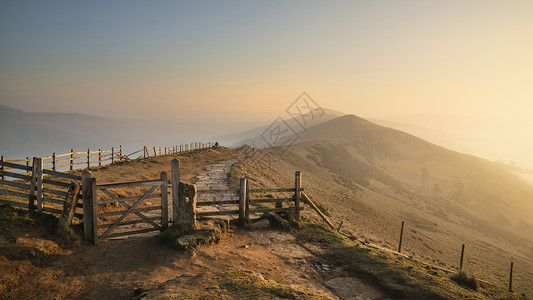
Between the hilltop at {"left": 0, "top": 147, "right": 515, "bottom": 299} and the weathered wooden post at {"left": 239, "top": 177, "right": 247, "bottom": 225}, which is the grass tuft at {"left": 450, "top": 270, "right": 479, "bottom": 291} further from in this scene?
the weathered wooden post at {"left": 239, "top": 177, "right": 247, "bottom": 225}

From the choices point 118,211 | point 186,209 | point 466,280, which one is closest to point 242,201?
point 186,209

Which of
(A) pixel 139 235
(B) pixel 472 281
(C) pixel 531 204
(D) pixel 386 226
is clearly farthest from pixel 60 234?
(C) pixel 531 204

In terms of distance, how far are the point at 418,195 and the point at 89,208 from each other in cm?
7393

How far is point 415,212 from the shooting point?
166 feet

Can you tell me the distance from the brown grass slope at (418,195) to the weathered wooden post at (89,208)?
18.1 meters

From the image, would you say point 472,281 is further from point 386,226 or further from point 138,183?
point 386,226

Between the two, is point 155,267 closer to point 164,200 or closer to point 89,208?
point 164,200

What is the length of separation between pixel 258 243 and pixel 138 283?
182 inches

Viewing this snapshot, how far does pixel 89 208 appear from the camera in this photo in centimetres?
814

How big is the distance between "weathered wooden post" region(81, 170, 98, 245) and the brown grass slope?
18097 millimetres

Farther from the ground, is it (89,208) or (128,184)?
(128,184)

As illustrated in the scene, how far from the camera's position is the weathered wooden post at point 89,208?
8.13 metres

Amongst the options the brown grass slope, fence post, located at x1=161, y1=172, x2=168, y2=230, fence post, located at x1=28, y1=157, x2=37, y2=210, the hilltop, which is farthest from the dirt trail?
the brown grass slope

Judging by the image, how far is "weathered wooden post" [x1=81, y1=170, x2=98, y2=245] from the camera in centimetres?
813
